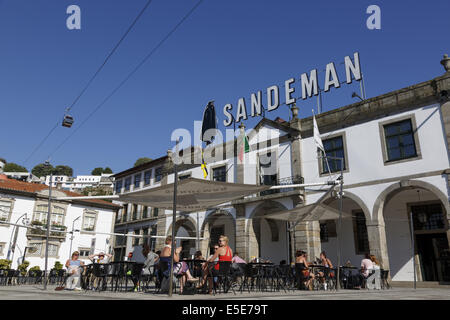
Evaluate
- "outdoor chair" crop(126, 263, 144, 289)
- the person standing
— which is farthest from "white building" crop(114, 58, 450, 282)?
the person standing

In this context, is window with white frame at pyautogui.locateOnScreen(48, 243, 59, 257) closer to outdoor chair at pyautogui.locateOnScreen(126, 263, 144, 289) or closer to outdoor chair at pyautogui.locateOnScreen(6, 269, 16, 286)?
outdoor chair at pyautogui.locateOnScreen(6, 269, 16, 286)

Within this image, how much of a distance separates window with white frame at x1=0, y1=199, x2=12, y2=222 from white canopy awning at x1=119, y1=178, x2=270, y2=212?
20929mm

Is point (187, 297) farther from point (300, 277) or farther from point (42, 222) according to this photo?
point (42, 222)

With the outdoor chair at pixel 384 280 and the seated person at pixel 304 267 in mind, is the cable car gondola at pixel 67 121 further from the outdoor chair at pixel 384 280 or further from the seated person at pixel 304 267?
the outdoor chair at pixel 384 280

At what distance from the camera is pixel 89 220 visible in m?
30.6

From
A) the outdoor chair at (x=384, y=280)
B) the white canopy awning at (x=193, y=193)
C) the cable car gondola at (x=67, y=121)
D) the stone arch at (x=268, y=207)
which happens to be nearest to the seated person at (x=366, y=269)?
the outdoor chair at (x=384, y=280)

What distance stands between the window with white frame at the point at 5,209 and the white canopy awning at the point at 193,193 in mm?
20929

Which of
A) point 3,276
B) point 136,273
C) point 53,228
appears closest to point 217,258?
point 136,273

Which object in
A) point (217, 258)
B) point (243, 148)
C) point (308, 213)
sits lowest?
point (217, 258)

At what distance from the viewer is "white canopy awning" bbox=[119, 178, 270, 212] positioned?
8766 millimetres

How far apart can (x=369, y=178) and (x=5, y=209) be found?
83.9 ft

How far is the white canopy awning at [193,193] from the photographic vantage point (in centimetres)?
877

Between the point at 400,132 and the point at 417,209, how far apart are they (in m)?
3.82
